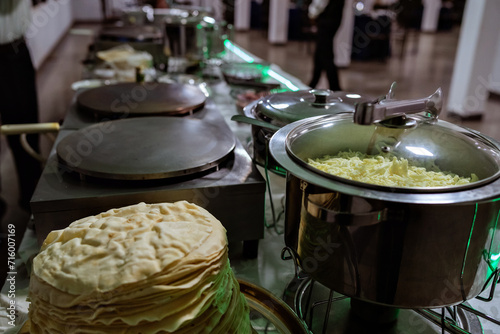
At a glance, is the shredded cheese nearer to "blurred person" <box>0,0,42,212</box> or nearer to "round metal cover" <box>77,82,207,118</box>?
"round metal cover" <box>77,82,207,118</box>

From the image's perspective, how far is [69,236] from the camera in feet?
1.79

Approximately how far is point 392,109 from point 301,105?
1.09ft

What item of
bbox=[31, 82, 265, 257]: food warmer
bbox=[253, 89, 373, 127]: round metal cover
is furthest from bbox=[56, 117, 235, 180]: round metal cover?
bbox=[253, 89, 373, 127]: round metal cover

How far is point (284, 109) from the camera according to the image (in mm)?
897

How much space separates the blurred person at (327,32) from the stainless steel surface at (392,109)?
3170mm

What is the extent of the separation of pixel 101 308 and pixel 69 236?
0.13 metres

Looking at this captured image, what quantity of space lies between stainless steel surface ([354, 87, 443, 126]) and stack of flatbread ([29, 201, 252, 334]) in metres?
0.25

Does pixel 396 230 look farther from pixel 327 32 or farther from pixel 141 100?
pixel 327 32

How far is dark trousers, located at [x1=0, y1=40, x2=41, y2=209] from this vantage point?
184 centimetres

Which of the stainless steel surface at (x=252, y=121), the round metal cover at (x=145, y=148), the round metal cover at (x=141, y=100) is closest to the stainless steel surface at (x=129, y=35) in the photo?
the round metal cover at (x=141, y=100)

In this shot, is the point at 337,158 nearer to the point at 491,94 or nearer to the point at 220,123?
the point at 220,123

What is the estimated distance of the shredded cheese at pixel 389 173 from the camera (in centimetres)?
65

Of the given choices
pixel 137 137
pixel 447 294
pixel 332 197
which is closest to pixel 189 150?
pixel 137 137

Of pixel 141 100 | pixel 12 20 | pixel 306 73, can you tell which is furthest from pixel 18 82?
pixel 306 73
